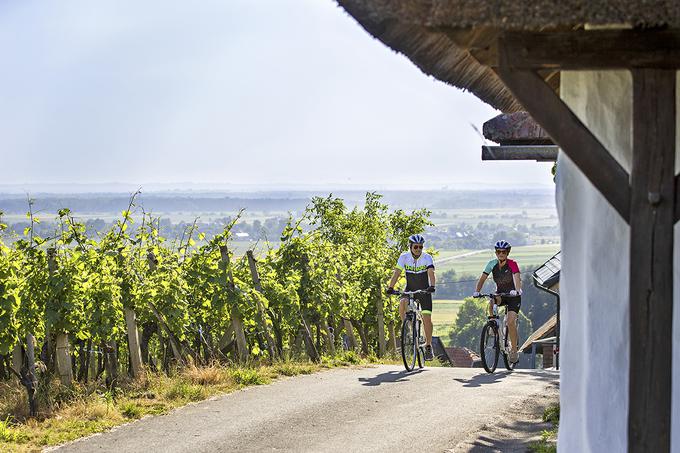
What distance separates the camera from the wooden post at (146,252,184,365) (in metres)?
12.5

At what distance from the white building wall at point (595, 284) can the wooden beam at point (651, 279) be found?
710 millimetres

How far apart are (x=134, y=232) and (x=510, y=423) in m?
5.03

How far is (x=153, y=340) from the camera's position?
520 inches

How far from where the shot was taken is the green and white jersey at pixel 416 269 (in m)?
14.1

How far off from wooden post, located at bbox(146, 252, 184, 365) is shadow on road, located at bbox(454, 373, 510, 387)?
3.23m

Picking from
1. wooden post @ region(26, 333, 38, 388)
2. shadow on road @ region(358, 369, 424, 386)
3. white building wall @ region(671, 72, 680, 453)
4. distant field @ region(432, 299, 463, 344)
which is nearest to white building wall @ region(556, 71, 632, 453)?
white building wall @ region(671, 72, 680, 453)

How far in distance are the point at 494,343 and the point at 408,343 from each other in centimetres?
109

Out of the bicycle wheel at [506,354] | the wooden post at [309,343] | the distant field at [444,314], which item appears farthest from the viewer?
the distant field at [444,314]

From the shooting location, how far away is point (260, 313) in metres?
14.1

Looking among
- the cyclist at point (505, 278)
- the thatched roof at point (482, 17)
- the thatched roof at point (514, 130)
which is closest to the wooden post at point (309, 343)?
the cyclist at point (505, 278)

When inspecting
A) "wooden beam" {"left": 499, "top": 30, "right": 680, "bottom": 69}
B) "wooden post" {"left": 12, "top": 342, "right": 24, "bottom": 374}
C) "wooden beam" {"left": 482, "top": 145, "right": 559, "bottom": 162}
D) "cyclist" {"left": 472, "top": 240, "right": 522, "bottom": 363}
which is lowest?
"wooden post" {"left": 12, "top": 342, "right": 24, "bottom": 374}

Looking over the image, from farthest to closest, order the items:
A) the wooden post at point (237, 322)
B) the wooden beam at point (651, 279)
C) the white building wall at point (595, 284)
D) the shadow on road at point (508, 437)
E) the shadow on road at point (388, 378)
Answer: the wooden post at point (237, 322)
the shadow on road at point (388, 378)
the shadow on road at point (508, 437)
the white building wall at point (595, 284)
the wooden beam at point (651, 279)

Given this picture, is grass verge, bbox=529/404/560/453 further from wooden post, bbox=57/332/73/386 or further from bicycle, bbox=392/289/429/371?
wooden post, bbox=57/332/73/386

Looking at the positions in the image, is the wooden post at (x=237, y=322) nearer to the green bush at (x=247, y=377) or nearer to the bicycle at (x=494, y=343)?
the green bush at (x=247, y=377)
